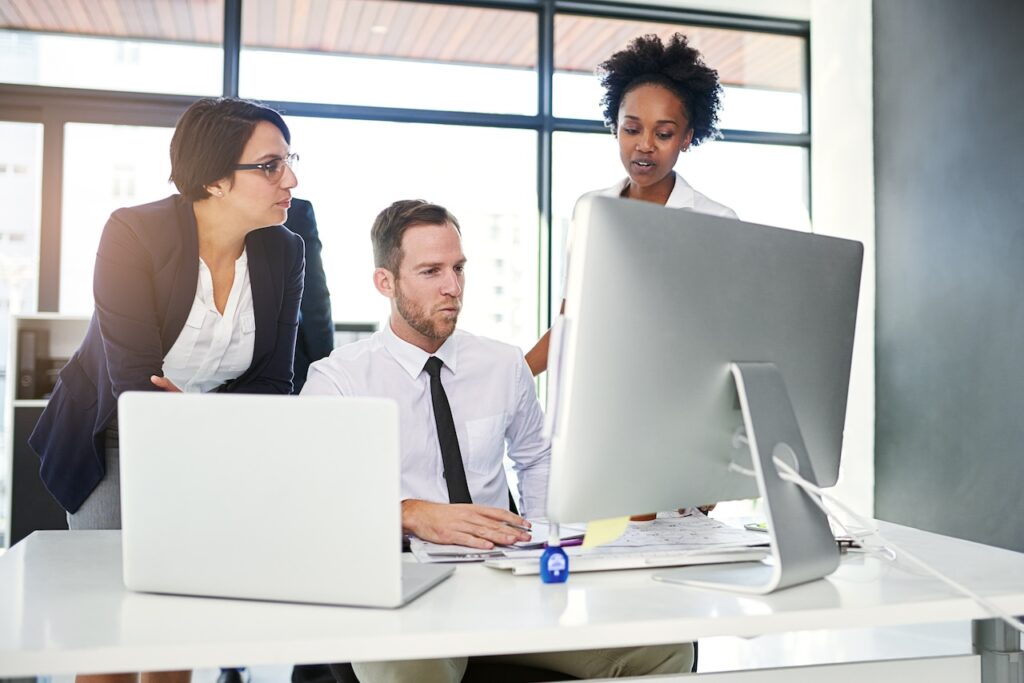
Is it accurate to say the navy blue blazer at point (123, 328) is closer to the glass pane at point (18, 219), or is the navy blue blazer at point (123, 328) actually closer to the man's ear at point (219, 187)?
the man's ear at point (219, 187)

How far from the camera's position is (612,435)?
3.30 ft

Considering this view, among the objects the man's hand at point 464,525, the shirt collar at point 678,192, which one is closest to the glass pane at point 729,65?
the shirt collar at point 678,192

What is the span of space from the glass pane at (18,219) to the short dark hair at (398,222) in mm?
3117

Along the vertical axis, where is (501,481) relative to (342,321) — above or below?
below

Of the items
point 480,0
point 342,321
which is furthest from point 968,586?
point 480,0

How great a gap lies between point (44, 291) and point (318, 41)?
1.78 meters

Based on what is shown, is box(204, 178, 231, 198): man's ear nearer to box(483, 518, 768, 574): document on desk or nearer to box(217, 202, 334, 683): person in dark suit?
box(217, 202, 334, 683): person in dark suit

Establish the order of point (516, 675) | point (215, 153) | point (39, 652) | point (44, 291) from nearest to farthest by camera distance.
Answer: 1. point (39, 652)
2. point (516, 675)
3. point (215, 153)
4. point (44, 291)

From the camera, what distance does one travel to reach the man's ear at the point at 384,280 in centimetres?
195

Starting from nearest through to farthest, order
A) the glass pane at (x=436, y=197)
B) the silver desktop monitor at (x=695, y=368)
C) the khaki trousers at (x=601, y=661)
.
→ the silver desktop monitor at (x=695, y=368)
the khaki trousers at (x=601, y=661)
the glass pane at (x=436, y=197)

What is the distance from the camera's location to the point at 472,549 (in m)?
1.29

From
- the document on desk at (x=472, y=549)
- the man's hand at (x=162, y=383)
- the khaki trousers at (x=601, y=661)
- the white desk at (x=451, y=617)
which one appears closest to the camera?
the white desk at (x=451, y=617)

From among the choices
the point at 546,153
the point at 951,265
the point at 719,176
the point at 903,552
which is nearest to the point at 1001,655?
the point at 903,552

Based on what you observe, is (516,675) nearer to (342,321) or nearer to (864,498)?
(342,321)
